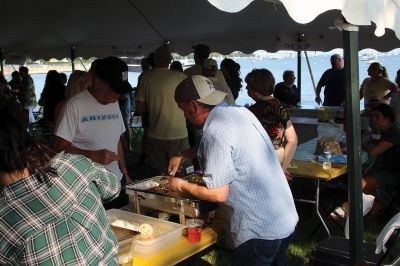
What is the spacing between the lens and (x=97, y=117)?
8.32ft

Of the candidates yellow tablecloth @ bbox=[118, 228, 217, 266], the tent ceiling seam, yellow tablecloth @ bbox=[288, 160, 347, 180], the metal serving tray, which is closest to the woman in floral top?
yellow tablecloth @ bbox=[288, 160, 347, 180]

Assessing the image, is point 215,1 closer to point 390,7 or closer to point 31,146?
point 31,146

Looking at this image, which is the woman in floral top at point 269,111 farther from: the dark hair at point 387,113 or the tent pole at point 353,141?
the dark hair at point 387,113

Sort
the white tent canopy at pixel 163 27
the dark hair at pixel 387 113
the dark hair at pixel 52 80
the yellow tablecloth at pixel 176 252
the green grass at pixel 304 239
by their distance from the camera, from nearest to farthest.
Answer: the yellow tablecloth at pixel 176 252 → the green grass at pixel 304 239 → the dark hair at pixel 387 113 → the dark hair at pixel 52 80 → the white tent canopy at pixel 163 27

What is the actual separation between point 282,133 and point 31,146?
85.6 inches

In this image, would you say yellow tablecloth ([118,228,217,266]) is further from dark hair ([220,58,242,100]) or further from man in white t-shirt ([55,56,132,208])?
dark hair ([220,58,242,100])

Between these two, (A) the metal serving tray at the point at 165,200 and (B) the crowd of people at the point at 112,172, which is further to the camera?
(A) the metal serving tray at the point at 165,200

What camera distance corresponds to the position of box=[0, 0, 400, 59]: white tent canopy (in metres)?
6.54

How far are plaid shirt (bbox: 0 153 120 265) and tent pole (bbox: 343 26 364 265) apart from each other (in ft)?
3.98

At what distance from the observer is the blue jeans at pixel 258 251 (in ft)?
6.30

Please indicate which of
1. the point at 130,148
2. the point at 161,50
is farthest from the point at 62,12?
the point at 161,50

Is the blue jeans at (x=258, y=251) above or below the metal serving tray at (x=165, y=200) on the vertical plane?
below

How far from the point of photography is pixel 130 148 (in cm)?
793

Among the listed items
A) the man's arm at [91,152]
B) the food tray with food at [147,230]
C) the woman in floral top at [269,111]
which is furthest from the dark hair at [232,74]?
the food tray with food at [147,230]
